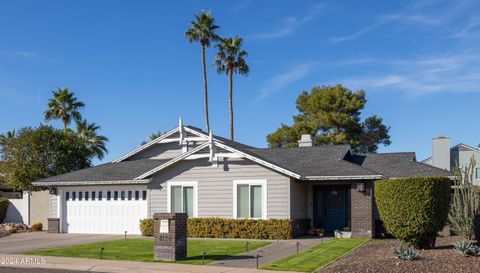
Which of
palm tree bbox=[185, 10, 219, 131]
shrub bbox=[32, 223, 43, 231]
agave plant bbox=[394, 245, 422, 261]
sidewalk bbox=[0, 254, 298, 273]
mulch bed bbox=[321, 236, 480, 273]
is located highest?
palm tree bbox=[185, 10, 219, 131]

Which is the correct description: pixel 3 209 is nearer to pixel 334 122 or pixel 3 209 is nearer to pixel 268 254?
pixel 268 254

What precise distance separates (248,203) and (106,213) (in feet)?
24.5

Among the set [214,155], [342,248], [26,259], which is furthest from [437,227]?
[26,259]

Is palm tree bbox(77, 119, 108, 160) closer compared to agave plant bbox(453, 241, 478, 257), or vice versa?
agave plant bbox(453, 241, 478, 257)

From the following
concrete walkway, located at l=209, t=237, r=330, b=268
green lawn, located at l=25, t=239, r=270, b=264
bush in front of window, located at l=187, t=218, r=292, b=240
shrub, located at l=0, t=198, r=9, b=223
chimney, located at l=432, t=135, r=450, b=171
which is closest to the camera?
concrete walkway, located at l=209, t=237, r=330, b=268

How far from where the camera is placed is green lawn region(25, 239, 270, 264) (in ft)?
57.8

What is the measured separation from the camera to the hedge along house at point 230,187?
2338 centimetres

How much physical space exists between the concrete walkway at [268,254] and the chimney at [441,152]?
29201mm

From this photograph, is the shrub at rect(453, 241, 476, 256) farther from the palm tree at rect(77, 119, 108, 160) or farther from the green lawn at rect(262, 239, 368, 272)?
the palm tree at rect(77, 119, 108, 160)

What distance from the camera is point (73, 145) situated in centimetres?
3862

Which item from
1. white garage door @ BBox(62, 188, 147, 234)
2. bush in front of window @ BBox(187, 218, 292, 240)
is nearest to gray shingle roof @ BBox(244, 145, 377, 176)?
bush in front of window @ BBox(187, 218, 292, 240)

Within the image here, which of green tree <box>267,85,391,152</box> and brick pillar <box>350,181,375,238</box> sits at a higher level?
green tree <box>267,85,391,152</box>

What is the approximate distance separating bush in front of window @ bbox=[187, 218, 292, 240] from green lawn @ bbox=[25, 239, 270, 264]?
4.00ft

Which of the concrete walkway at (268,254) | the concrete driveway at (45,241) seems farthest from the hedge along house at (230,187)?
the concrete walkway at (268,254)
